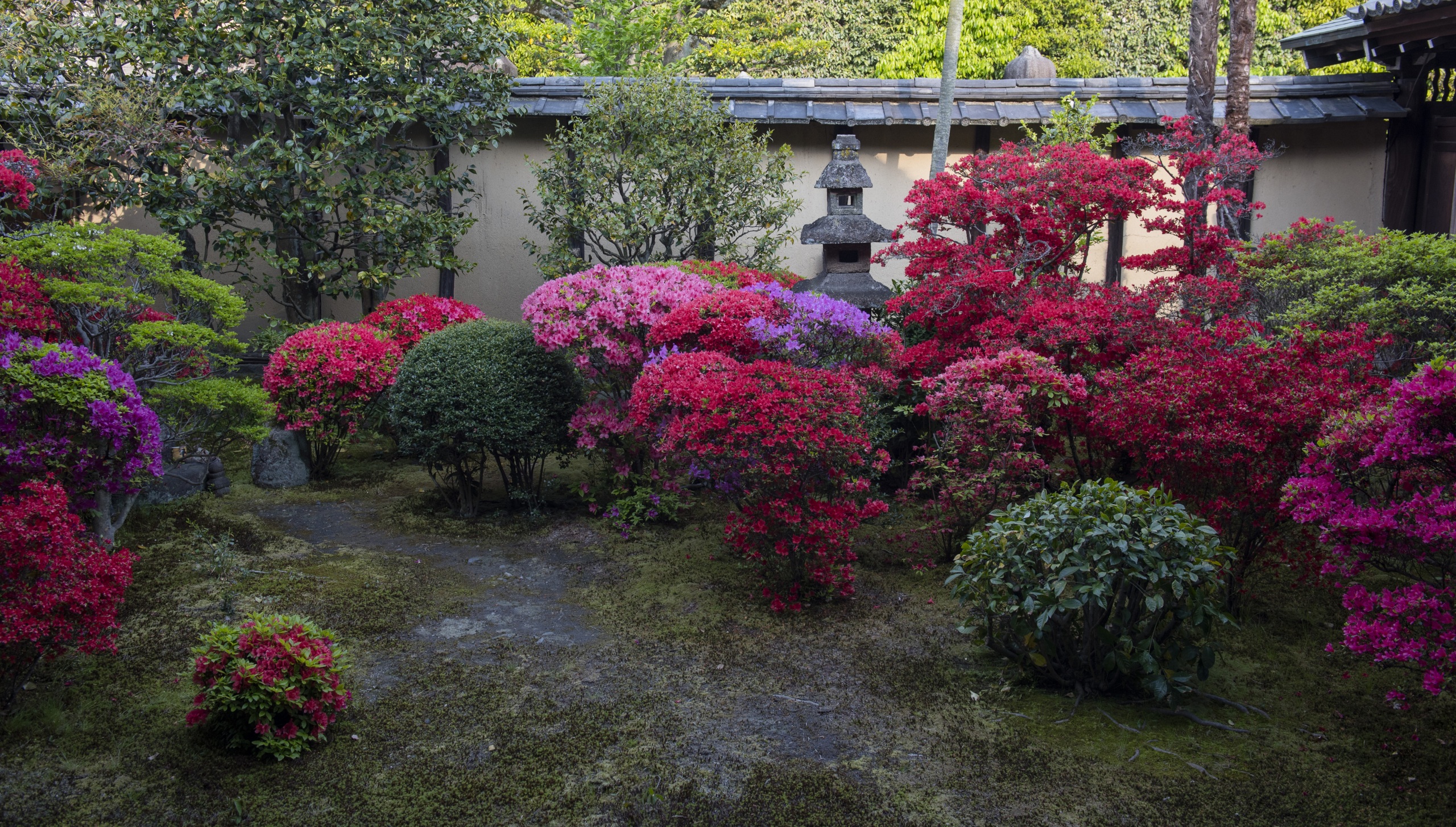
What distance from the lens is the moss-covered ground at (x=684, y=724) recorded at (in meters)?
3.80

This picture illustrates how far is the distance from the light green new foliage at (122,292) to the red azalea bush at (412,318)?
224 cm

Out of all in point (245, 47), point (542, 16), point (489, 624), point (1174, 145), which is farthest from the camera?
point (542, 16)

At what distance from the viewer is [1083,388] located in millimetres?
6078

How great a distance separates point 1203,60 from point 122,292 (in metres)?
9.46

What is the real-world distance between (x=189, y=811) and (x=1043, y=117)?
10.9m

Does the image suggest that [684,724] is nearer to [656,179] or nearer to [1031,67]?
[656,179]

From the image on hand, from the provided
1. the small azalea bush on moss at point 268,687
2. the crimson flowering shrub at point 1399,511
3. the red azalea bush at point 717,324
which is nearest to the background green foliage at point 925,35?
the red azalea bush at point 717,324

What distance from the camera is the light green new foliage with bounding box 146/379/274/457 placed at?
632cm

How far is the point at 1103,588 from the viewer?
423 centimetres

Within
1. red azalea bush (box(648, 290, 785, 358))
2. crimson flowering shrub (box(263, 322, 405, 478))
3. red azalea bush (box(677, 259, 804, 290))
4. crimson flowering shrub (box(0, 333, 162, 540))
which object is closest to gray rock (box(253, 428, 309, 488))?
crimson flowering shrub (box(263, 322, 405, 478))

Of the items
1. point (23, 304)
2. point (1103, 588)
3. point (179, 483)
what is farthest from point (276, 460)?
point (1103, 588)

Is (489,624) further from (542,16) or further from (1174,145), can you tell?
(542,16)

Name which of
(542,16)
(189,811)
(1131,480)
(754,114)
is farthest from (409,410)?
(542,16)

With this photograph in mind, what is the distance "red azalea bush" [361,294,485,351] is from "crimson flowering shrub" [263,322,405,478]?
71cm
